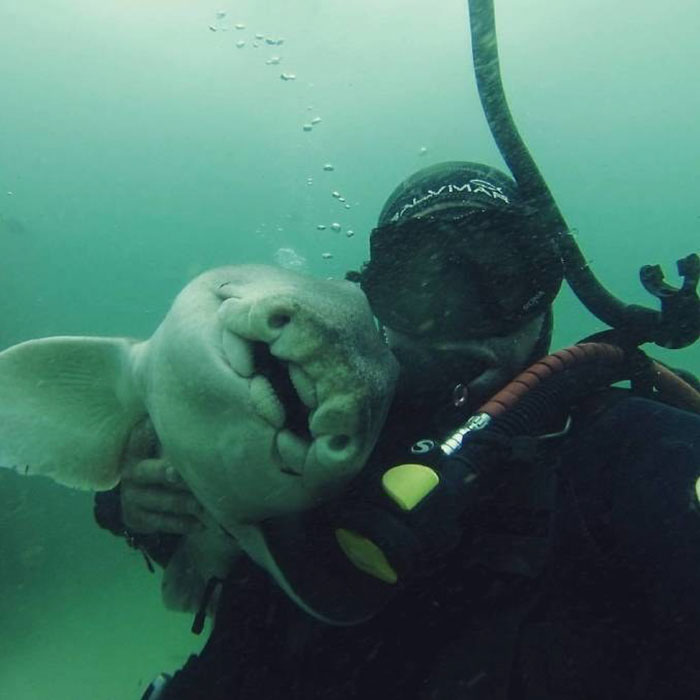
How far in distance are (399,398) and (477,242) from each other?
2.78 feet

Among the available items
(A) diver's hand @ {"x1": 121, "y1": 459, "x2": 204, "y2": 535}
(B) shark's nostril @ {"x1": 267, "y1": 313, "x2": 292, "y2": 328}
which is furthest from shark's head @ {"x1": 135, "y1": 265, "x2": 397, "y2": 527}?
(A) diver's hand @ {"x1": 121, "y1": 459, "x2": 204, "y2": 535}

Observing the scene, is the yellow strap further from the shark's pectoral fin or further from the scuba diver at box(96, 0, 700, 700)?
the shark's pectoral fin

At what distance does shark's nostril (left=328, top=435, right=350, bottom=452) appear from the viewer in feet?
4.91

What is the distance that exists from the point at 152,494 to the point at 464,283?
1611 millimetres

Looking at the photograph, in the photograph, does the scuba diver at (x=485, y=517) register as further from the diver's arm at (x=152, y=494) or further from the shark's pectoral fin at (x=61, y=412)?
the shark's pectoral fin at (x=61, y=412)

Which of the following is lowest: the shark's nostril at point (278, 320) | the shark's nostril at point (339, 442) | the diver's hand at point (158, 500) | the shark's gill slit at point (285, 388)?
the diver's hand at point (158, 500)

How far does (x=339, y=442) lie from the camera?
1.51 m

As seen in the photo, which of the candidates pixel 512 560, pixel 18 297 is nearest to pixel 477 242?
pixel 512 560

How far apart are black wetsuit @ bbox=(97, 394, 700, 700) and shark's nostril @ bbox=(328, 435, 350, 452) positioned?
79cm

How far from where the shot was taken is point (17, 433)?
2.39 meters

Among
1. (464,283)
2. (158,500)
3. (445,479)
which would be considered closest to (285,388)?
(445,479)

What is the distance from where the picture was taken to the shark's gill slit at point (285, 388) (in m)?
1.56

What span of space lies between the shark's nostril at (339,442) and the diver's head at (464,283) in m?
1.07

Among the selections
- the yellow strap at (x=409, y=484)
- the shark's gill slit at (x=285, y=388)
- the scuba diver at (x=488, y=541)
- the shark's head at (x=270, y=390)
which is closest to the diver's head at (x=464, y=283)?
the scuba diver at (x=488, y=541)
